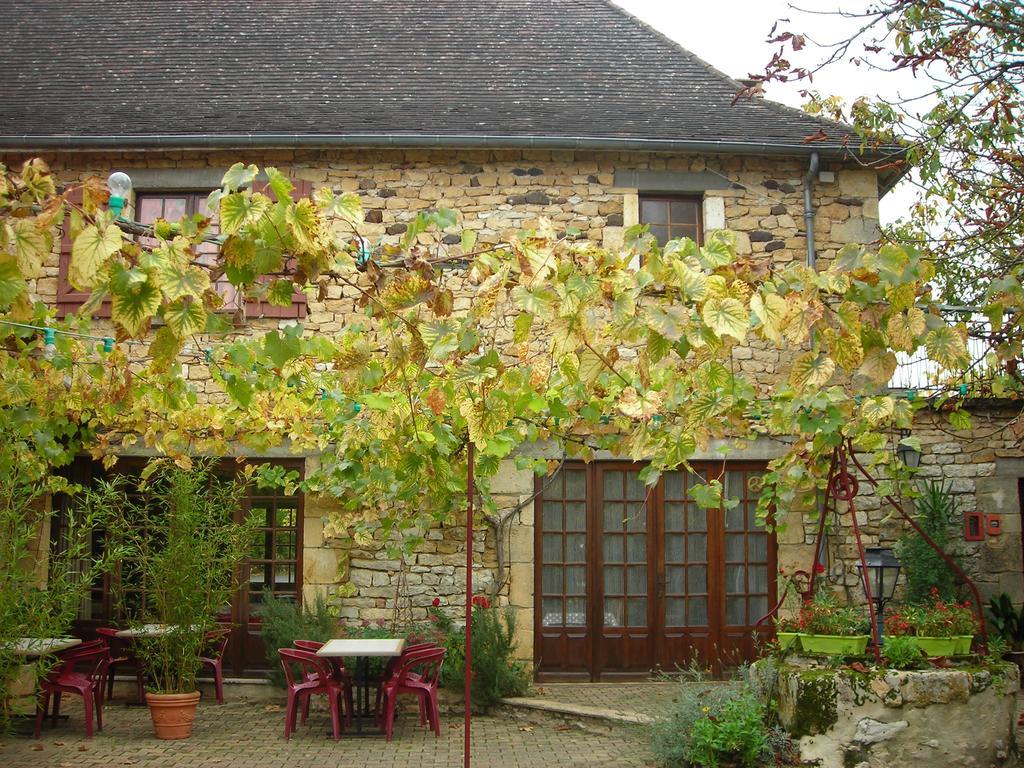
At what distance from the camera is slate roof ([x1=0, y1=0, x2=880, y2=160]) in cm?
849

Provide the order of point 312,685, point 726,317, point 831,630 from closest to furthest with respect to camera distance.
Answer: point 726,317 → point 831,630 → point 312,685

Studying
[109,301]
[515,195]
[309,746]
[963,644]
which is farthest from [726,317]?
[109,301]

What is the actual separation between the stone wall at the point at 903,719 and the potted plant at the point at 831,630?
0.26 metres

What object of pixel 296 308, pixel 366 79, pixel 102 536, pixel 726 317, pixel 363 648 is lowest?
pixel 363 648

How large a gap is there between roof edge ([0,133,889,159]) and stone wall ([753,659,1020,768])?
451 centimetres

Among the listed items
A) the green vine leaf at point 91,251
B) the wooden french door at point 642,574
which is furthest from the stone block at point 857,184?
the green vine leaf at point 91,251

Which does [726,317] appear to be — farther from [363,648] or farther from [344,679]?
[344,679]

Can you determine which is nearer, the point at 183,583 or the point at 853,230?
the point at 183,583

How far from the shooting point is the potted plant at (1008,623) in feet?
26.6

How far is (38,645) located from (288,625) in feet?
6.52

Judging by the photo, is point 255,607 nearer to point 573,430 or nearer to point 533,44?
point 573,430

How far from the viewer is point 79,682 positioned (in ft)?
22.2

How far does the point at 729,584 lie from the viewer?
8.77 meters

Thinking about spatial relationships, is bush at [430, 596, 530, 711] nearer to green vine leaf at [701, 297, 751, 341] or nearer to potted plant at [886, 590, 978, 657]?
potted plant at [886, 590, 978, 657]
